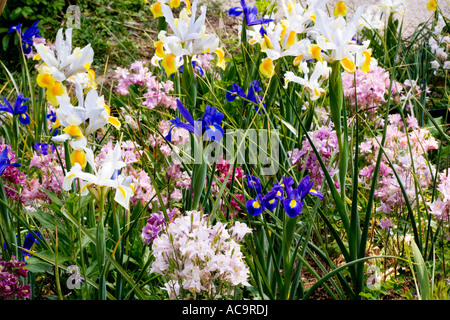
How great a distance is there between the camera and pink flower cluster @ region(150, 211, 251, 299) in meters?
1.28

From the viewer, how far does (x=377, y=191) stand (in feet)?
6.69

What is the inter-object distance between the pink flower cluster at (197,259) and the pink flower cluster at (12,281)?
1.43 ft

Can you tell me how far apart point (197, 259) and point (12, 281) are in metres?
0.58

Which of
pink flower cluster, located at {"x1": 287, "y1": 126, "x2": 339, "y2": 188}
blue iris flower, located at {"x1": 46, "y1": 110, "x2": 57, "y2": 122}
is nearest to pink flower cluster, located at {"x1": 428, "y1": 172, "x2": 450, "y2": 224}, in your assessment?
pink flower cluster, located at {"x1": 287, "y1": 126, "x2": 339, "y2": 188}

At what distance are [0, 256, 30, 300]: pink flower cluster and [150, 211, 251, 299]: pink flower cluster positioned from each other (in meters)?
0.44

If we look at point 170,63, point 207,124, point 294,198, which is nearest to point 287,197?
point 294,198

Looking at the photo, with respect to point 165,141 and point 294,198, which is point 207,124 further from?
point 165,141

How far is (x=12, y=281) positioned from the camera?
144 cm

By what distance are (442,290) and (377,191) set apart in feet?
2.51

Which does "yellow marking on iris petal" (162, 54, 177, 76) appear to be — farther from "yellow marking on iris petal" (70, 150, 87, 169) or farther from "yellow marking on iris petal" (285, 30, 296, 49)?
"yellow marking on iris petal" (70, 150, 87, 169)
